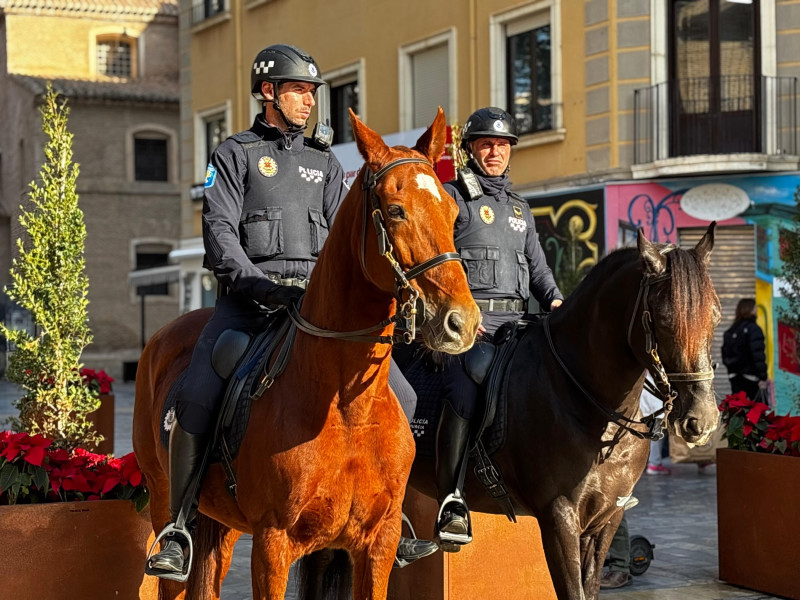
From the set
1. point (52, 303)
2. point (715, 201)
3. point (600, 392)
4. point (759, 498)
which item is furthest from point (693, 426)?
point (715, 201)

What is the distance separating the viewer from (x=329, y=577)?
513 cm

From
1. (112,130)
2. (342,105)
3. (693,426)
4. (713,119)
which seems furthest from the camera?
(112,130)

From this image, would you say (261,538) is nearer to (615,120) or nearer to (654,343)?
(654,343)

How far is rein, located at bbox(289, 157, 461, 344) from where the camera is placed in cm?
378

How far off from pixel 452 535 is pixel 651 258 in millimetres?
1817

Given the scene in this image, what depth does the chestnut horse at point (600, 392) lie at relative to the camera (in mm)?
5113

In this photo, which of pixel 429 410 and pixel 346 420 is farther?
pixel 429 410

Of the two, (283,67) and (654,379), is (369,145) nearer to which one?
(283,67)

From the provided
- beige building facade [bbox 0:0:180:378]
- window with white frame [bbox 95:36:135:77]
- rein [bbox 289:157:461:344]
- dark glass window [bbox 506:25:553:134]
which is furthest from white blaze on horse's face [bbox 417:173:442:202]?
window with white frame [bbox 95:36:135:77]

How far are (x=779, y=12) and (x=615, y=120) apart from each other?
3.08 metres

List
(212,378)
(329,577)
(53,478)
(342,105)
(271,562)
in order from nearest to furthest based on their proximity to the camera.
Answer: (271,562) → (212,378) → (329,577) → (53,478) → (342,105)

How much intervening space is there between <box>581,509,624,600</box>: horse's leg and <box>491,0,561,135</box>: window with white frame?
14.8 metres

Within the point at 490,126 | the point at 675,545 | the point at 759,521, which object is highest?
the point at 490,126

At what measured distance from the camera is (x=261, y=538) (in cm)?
431
